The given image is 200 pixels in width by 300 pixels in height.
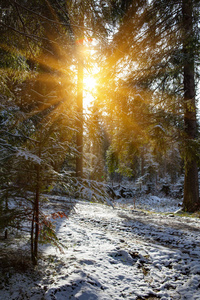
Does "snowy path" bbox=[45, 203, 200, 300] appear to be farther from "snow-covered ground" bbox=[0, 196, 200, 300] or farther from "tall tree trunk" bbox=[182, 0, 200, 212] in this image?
"tall tree trunk" bbox=[182, 0, 200, 212]

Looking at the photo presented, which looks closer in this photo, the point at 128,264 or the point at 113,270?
the point at 113,270

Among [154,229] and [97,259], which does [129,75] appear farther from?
[97,259]

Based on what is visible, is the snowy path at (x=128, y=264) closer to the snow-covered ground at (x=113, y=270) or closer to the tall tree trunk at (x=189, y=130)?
the snow-covered ground at (x=113, y=270)

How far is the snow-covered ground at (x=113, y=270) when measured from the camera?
2.22 m

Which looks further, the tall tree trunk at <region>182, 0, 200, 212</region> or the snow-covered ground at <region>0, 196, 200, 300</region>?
the tall tree trunk at <region>182, 0, 200, 212</region>

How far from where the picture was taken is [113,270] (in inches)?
109

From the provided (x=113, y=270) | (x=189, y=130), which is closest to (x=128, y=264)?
(x=113, y=270)

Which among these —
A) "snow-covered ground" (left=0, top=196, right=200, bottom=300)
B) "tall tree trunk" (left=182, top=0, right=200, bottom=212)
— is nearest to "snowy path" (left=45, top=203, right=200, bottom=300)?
"snow-covered ground" (left=0, top=196, right=200, bottom=300)

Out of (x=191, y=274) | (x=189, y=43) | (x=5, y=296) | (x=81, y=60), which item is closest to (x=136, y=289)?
(x=191, y=274)

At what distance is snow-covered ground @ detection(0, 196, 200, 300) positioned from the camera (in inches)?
87.5

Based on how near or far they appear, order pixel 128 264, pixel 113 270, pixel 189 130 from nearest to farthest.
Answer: pixel 113 270, pixel 128 264, pixel 189 130

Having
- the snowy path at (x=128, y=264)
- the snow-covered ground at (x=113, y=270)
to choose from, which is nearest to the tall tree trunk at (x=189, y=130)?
the snowy path at (x=128, y=264)

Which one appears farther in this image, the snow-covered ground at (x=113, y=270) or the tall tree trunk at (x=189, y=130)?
the tall tree trunk at (x=189, y=130)

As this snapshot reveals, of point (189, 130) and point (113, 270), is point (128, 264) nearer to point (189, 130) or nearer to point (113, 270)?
point (113, 270)
